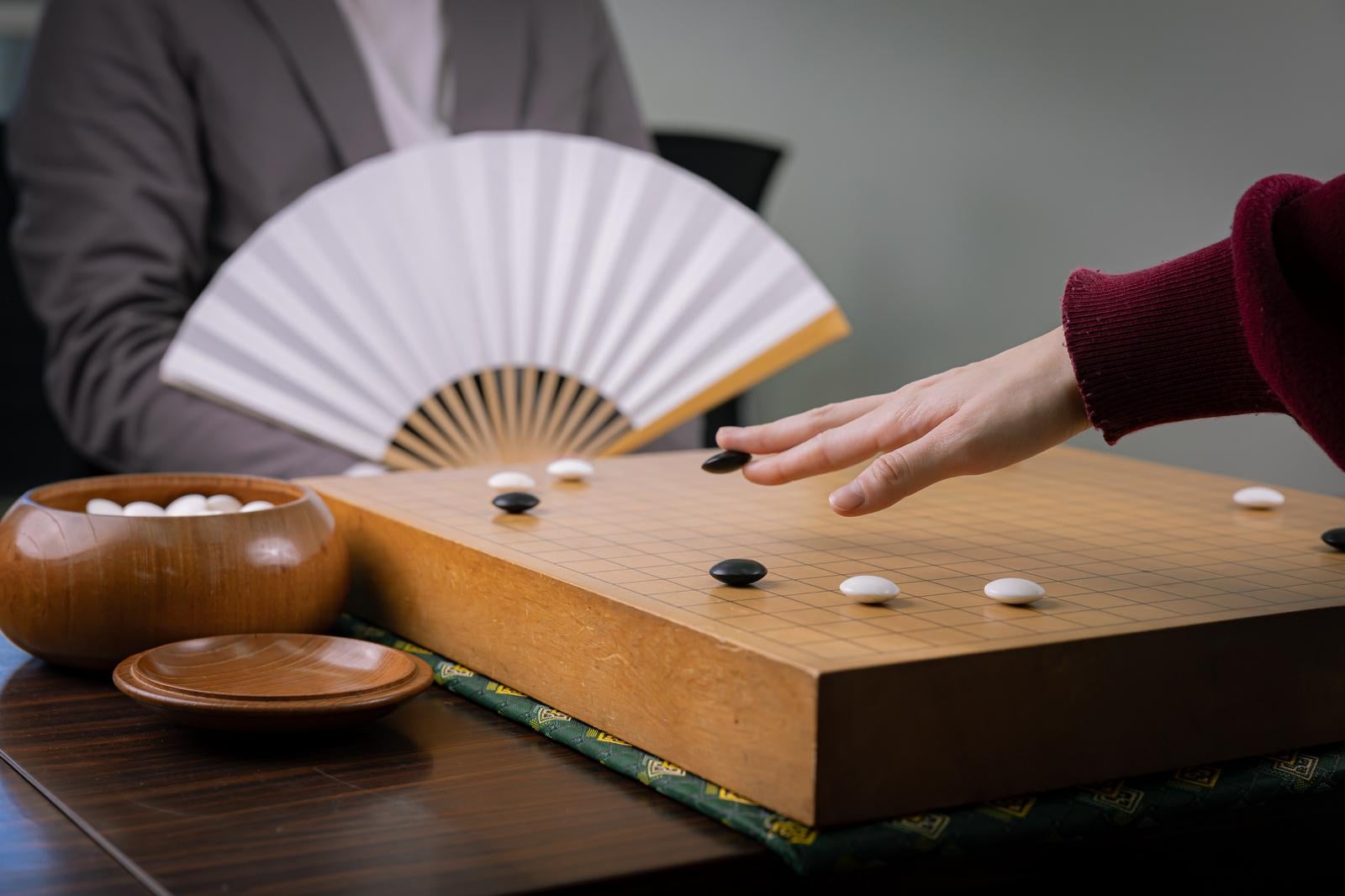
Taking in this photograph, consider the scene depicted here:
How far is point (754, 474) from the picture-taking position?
0.84m

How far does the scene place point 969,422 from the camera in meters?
0.68

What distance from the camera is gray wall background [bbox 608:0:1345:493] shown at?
73.0 inches

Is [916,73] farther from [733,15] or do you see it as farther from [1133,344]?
[1133,344]

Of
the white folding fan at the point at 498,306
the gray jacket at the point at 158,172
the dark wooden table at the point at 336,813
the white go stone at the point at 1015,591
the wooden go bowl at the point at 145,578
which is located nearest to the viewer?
the dark wooden table at the point at 336,813

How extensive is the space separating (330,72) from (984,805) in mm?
1610

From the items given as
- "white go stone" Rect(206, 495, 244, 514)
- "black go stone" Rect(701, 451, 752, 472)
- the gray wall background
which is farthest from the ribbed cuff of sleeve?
the gray wall background

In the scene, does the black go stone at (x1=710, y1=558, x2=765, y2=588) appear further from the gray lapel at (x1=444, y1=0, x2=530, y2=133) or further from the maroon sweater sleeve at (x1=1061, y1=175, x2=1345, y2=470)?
the gray lapel at (x1=444, y1=0, x2=530, y2=133)

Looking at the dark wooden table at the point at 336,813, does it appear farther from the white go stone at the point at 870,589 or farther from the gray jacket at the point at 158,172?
the gray jacket at the point at 158,172

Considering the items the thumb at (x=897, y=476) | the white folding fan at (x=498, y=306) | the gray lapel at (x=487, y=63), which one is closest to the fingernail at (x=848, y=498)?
the thumb at (x=897, y=476)

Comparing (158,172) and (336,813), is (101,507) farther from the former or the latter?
(158,172)

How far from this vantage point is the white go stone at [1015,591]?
62 cm

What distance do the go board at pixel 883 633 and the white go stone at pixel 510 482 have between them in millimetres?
24

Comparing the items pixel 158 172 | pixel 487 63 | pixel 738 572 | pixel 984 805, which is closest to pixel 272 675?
pixel 738 572

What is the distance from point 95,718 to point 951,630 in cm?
43
